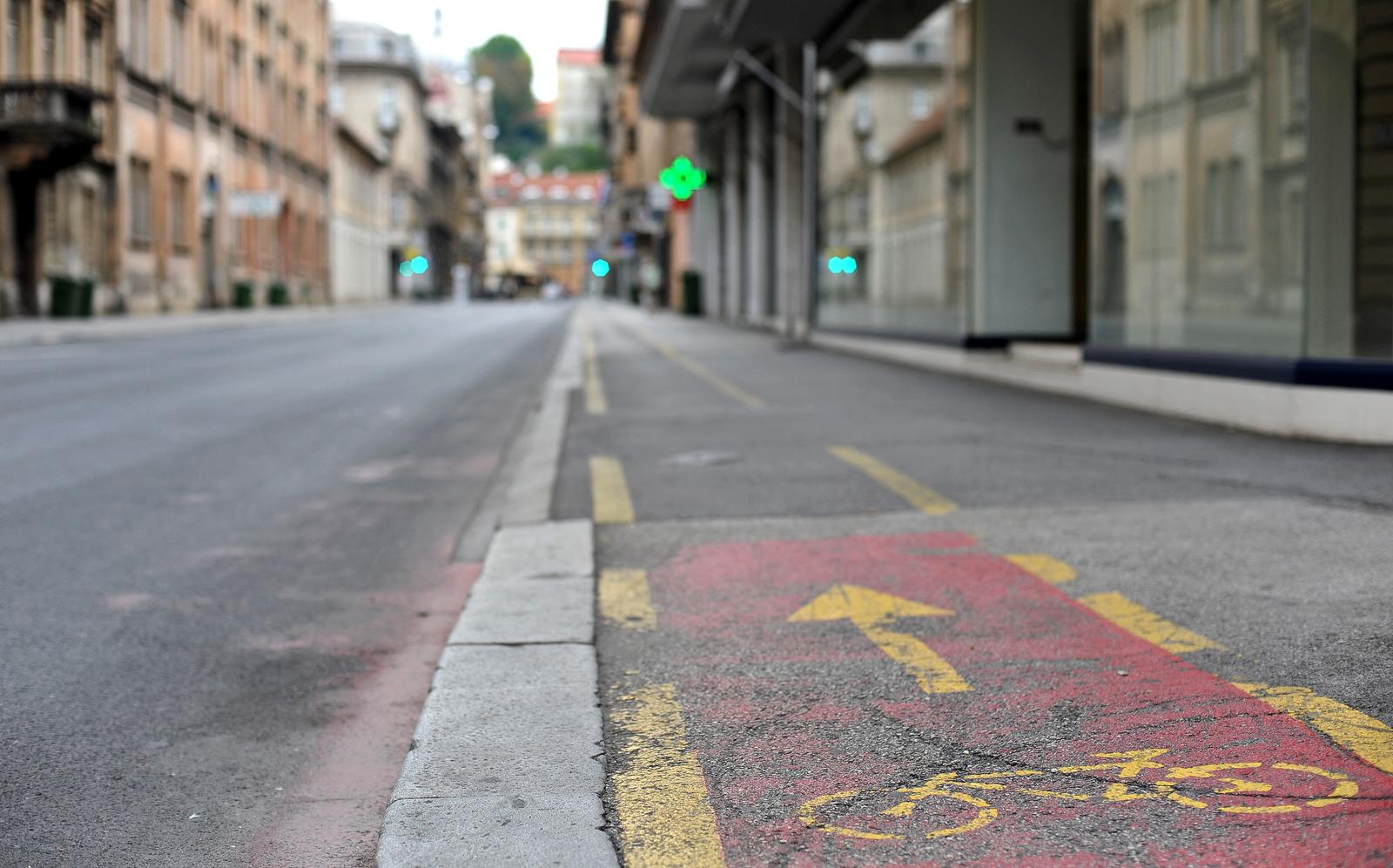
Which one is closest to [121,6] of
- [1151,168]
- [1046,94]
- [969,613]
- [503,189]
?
[1046,94]

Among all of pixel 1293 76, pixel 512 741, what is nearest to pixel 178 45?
pixel 1293 76

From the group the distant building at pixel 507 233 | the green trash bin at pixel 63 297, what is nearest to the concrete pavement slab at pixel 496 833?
the green trash bin at pixel 63 297

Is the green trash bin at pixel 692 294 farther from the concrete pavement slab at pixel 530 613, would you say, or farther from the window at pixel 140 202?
the concrete pavement slab at pixel 530 613

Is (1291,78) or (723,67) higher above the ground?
(723,67)

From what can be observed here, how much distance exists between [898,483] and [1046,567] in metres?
2.26

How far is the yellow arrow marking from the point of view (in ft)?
12.8

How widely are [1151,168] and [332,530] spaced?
8.11 meters

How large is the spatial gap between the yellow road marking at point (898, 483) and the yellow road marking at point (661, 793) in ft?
10.7

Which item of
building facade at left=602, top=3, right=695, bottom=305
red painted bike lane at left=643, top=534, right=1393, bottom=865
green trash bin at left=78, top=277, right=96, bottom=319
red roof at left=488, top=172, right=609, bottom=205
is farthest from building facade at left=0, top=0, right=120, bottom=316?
red roof at left=488, top=172, right=609, bottom=205

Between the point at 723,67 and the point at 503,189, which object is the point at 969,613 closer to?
the point at 723,67

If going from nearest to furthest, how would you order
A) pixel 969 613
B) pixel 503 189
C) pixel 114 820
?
pixel 114 820 → pixel 969 613 → pixel 503 189

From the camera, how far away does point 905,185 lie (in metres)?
20.5

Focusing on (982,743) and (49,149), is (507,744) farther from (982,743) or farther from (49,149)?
(49,149)

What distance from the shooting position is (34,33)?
35.4 metres
